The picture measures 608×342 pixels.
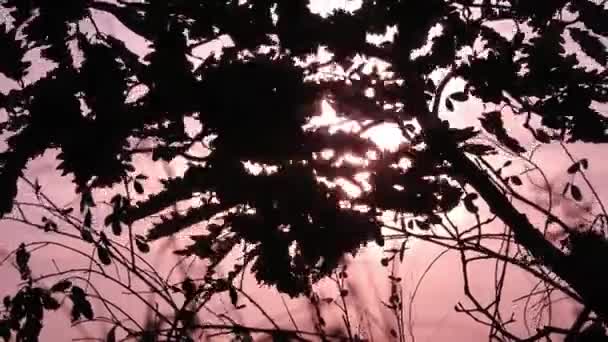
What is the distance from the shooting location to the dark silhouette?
1.57m

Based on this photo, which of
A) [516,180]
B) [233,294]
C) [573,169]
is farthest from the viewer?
[516,180]

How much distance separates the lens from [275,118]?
1529 millimetres

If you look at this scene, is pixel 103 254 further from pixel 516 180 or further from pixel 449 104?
pixel 516 180

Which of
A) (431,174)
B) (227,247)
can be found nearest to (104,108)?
(227,247)

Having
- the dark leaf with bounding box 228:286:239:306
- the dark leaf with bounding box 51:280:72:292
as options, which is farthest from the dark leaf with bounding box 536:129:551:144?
the dark leaf with bounding box 51:280:72:292

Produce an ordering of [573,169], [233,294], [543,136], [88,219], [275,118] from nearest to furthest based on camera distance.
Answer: [275,118]
[88,219]
[573,169]
[233,294]
[543,136]

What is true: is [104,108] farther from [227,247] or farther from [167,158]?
[227,247]

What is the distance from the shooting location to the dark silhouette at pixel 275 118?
1.57m

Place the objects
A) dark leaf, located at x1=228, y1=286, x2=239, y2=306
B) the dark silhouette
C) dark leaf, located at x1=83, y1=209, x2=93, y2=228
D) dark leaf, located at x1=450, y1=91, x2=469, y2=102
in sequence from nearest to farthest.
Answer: the dark silhouette → dark leaf, located at x1=83, y1=209, x2=93, y2=228 → dark leaf, located at x1=228, y1=286, x2=239, y2=306 → dark leaf, located at x1=450, y1=91, x2=469, y2=102

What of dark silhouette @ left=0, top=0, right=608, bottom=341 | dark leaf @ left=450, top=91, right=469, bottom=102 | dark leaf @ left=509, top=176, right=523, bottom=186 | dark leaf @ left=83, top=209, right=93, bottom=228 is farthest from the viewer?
dark leaf @ left=509, top=176, right=523, bottom=186

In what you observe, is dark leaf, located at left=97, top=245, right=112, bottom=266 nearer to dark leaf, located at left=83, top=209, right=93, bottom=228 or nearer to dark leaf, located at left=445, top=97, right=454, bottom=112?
dark leaf, located at left=83, top=209, right=93, bottom=228

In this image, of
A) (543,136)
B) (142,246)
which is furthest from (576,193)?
(142,246)

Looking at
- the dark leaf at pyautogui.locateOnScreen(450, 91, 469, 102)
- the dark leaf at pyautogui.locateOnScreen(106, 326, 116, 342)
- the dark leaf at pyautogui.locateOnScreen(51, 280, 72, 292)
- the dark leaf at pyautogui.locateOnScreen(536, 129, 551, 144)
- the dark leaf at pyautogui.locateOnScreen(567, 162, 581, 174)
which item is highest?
the dark leaf at pyautogui.locateOnScreen(450, 91, 469, 102)

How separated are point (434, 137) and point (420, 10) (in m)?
0.68
